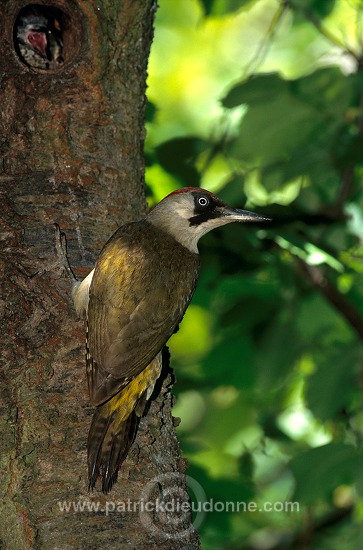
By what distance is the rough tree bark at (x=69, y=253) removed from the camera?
238cm

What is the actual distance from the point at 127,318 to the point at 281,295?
5.98 ft

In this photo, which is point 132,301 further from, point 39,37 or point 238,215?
point 39,37

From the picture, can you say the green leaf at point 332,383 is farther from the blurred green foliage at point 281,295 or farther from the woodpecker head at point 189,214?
the woodpecker head at point 189,214

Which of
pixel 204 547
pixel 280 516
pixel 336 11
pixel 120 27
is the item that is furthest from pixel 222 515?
pixel 336 11

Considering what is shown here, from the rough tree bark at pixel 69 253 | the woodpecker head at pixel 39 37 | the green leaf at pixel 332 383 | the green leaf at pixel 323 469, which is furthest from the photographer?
the green leaf at pixel 332 383

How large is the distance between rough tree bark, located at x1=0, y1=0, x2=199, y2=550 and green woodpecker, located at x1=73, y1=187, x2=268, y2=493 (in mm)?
52

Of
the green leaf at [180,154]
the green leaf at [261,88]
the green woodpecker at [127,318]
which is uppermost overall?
the green leaf at [261,88]

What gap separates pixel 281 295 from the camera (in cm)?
469

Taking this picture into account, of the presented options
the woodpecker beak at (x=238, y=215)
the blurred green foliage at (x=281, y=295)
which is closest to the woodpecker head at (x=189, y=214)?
the woodpecker beak at (x=238, y=215)

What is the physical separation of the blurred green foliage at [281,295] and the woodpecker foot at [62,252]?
1086 millimetres

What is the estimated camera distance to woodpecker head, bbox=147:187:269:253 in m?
3.64

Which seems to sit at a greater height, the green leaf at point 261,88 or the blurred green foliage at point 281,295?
the green leaf at point 261,88

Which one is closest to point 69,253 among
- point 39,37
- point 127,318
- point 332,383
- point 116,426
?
point 127,318

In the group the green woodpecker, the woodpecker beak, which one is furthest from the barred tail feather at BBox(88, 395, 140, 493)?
the woodpecker beak
